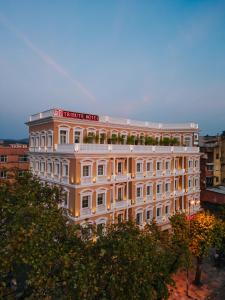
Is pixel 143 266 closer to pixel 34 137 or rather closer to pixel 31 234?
pixel 31 234

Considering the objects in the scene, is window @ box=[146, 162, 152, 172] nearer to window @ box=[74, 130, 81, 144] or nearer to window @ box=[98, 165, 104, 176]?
window @ box=[98, 165, 104, 176]

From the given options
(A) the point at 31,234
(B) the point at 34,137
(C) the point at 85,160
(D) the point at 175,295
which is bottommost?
(D) the point at 175,295

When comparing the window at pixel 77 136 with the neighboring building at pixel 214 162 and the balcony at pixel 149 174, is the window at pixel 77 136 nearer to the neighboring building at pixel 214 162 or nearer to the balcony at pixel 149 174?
the balcony at pixel 149 174

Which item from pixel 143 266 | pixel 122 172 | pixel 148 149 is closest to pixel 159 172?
pixel 148 149

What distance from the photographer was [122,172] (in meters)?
36.0

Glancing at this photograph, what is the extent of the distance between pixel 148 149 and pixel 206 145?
79.0ft

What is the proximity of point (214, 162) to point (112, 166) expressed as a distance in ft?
101

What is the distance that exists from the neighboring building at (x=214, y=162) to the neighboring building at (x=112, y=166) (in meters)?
7.56

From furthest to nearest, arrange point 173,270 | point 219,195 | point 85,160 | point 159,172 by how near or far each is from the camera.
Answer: point 219,195, point 159,172, point 85,160, point 173,270

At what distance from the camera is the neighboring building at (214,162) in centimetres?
5369

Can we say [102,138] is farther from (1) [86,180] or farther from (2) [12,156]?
(2) [12,156]

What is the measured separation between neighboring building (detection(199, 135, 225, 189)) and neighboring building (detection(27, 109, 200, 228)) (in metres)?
7.56

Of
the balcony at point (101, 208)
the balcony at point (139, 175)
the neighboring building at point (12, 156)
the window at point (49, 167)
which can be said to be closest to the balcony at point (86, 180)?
the balcony at point (101, 208)

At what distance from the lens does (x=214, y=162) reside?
180ft
